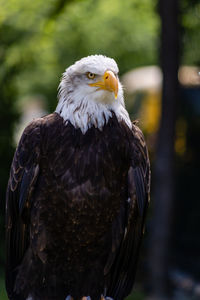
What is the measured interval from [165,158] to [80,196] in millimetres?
2752

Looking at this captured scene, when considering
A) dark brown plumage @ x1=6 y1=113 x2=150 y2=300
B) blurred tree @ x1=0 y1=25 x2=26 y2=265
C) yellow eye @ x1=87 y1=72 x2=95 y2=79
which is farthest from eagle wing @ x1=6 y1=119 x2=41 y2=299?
blurred tree @ x1=0 y1=25 x2=26 y2=265

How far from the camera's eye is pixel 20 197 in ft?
14.4

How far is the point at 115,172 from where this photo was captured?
4305 millimetres

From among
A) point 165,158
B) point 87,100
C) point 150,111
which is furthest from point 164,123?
point 150,111

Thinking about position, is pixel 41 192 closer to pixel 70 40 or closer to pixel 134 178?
pixel 134 178

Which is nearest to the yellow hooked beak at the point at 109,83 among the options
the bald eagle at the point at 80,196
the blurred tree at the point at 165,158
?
the bald eagle at the point at 80,196

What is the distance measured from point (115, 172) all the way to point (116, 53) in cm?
777

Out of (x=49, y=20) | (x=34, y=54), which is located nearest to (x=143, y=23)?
(x=34, y=54)

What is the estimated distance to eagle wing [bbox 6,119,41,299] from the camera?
14.2ft

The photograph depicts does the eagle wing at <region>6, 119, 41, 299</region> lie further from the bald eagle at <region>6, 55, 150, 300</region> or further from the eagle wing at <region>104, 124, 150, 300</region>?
the eagle wing at <region>104, 124, 150, 300</region>

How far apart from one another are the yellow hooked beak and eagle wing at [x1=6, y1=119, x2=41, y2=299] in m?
0.49

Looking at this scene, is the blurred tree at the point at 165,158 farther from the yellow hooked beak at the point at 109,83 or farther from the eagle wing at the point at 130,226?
the yellow hooked beak at the point at 109,83

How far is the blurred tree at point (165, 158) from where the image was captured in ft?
21.9

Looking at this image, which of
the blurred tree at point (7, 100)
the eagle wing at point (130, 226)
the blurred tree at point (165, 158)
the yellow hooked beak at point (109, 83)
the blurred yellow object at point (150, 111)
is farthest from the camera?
the blurred yellow object at point (150, 111)
